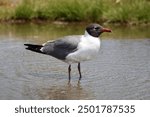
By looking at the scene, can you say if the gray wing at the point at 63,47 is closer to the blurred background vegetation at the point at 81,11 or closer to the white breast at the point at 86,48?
the white breast at the point at 86,48

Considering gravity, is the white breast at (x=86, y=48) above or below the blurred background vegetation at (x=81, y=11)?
above

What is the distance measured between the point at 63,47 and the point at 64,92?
0.90m

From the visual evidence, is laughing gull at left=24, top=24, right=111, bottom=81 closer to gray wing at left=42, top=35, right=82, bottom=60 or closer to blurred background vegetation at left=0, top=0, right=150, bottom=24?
gray wing at left=42, top=35, right=82, bottom=60

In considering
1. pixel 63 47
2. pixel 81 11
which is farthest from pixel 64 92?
pixel 81 11

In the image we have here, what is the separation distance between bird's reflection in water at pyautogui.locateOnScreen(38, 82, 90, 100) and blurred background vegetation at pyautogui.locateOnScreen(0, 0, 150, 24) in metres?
7.22

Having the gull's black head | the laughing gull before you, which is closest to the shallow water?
the laughing gull

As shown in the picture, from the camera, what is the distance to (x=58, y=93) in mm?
6941

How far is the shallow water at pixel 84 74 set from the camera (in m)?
6.87

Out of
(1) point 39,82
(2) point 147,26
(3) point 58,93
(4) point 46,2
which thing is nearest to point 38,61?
(1) point 39,82

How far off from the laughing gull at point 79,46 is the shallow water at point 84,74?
385mm

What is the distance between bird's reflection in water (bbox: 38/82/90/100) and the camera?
675 centimetres

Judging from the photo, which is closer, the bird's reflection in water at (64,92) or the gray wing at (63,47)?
the bird's reflection in water at (64,92)

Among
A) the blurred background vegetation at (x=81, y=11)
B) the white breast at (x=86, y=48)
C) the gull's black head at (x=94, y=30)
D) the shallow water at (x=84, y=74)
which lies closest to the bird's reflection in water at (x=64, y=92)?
the shallow water at (x=84, y=74)

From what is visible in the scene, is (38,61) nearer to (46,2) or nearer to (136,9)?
(136,9)
